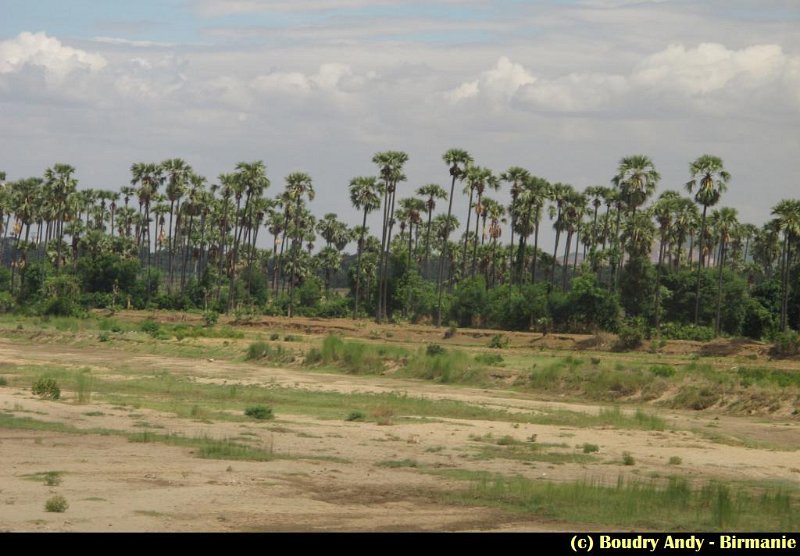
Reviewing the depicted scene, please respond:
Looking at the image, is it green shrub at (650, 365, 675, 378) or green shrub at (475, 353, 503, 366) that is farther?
green shrub at (475, 353, 503, 366)

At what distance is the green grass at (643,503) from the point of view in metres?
19.2

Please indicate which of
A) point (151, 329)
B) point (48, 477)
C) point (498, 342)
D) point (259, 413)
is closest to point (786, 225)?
point (498, 342)

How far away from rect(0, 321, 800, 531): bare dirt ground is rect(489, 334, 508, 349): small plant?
32895mm

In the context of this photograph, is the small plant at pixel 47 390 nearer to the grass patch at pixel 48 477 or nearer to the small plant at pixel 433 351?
the grass patch at pixel 48 477

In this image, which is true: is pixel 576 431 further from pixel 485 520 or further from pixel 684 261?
pixel 684 261

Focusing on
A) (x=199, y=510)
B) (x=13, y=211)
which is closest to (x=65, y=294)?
(x=13, y=211)

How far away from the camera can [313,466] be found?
24.7m

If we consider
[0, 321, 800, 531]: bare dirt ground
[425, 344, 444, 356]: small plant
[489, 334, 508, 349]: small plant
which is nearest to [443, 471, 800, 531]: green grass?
[0, 321, 800, 531]: bare dirt ground

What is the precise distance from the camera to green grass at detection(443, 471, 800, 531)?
Result: 62.9 ft

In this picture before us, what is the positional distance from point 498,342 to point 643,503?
182ft

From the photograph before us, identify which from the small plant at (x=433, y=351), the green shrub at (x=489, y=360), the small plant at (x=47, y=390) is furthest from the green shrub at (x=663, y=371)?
the small plant at (x=47, y=390)

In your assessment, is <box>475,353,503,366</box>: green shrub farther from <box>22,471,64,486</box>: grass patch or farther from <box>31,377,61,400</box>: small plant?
<box>22,471,64,486</box>: grass patch

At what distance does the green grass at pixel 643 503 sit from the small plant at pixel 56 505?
7.05 m

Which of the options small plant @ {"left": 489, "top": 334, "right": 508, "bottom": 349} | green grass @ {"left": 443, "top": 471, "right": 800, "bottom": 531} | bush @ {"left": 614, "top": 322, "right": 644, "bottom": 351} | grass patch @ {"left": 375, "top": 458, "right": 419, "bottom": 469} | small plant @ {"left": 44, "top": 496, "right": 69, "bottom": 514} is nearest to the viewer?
small plant @ {"left": 44, "top": 496, "right": 69, "bottom": 514}
